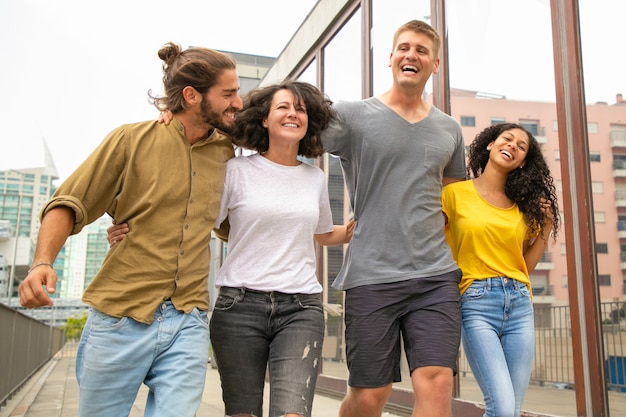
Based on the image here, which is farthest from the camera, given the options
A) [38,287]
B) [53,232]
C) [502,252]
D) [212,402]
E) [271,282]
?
[212,402]

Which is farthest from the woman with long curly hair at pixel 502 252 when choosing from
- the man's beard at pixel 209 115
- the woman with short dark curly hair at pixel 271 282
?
the man's beard at pixel 209 115

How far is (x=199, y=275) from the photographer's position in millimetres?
2387

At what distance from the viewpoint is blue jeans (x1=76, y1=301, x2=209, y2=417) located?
7.15 ft

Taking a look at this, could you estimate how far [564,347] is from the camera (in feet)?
13.5

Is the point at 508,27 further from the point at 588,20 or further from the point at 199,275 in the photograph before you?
the point at 199,275

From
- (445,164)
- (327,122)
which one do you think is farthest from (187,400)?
(445,164)

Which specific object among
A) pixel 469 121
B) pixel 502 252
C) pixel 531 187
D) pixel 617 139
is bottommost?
pixel 502 252

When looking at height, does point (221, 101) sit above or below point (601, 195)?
above

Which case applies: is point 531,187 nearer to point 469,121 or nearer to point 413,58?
point 413,58

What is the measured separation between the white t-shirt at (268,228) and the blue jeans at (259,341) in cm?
6

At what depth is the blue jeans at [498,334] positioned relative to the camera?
105 inches

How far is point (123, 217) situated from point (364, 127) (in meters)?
1.17

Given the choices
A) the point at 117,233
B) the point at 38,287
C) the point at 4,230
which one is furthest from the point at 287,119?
the point at 4,230

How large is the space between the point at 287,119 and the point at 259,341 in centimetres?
93
